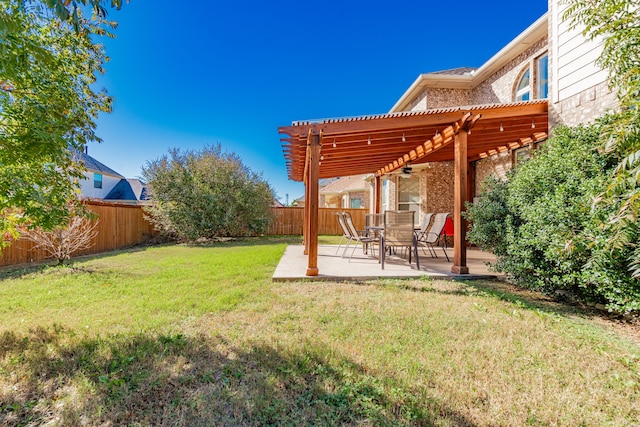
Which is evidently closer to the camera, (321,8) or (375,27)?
(321,8)

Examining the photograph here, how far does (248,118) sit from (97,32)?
572 inches

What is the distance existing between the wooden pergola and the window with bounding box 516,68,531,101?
→ 4.59 ft

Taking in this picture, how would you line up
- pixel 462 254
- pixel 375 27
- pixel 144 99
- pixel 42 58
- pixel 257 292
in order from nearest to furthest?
pixel 42 58
pixel 257 292
pixel 462 254
pixel 375 27
pixel 144 99

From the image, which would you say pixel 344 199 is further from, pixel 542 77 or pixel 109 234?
pixel 542 77

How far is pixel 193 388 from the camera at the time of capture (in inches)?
78.1

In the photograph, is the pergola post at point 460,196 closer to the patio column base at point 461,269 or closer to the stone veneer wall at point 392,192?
the patio column base at point 461,269

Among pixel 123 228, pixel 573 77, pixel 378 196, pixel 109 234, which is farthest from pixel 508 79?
pixel 123 228

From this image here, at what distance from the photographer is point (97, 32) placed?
320cm

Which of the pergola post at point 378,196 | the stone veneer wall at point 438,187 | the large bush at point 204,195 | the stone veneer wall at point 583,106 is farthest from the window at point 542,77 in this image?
the large bush at point 204,195

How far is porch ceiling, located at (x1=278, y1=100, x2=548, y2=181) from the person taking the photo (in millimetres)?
5105

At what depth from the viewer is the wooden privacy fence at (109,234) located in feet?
25.8

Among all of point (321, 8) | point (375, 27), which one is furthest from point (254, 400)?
point (375, 27)

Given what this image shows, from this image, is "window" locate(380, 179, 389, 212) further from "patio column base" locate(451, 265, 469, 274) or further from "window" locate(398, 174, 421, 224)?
"patio column base" locate(451, 265, 469, 274)

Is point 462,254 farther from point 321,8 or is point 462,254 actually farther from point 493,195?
point 321,8
